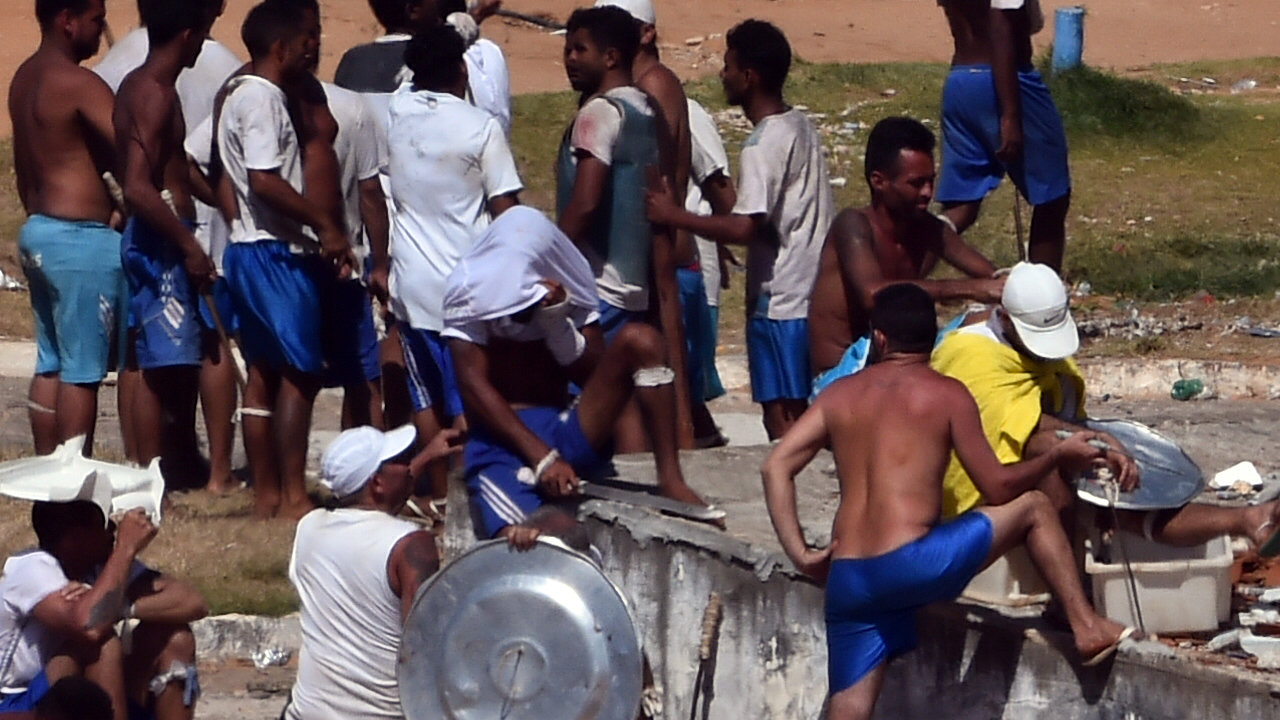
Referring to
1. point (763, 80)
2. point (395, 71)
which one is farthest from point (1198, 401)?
point (395, 71)

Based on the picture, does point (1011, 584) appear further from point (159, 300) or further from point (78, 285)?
point (78, 285)

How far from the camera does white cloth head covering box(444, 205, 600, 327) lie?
567cm

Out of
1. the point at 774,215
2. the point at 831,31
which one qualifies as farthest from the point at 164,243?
the point at 831,31

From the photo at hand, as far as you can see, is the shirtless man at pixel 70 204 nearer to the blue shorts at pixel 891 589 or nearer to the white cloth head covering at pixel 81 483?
the white cloth head covering at pixel 81 483

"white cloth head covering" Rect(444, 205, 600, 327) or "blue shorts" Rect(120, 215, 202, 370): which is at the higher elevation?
"white cloth head covering" Rect(444, 205, 600, 327)

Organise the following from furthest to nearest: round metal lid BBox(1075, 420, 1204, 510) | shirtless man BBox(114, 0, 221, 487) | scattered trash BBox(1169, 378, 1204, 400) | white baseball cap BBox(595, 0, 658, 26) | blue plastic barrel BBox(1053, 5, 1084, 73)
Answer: blue plastic barrel BBox(1053, 5, 1084, 73) < scattered trash BBox(1169, 378, 1204, 400) < white baseball cap BBox(595, 0, 658, 26) < shirtless man BBox(114, 0, 221, 487) < round metal lid BBox(1075, 420, 1204, 510)

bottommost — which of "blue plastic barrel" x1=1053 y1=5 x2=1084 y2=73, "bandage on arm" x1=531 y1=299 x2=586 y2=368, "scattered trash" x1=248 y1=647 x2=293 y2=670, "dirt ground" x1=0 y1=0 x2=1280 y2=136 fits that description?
"dirt ground" x1=0 y1=0 x2=1280 y2=136

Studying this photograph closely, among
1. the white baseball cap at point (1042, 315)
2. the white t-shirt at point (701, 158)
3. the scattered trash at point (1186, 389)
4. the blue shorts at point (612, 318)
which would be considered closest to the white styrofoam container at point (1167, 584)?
the white baseball cap at point (1042, 315)

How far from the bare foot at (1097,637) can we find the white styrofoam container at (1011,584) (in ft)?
1.30

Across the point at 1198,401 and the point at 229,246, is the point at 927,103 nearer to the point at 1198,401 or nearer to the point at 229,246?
the point at 1198,401

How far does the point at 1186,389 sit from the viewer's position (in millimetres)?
9805

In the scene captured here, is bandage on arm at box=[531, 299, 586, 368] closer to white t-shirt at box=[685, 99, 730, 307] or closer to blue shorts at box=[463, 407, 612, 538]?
blue shorts at box=[463, 407, 612, 538]

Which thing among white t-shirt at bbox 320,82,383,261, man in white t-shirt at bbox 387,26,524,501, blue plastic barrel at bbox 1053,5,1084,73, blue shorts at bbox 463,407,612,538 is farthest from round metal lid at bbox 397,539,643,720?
blue plastic barrel at bbox 1053,5,1084,73

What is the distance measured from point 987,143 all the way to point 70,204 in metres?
3.21
